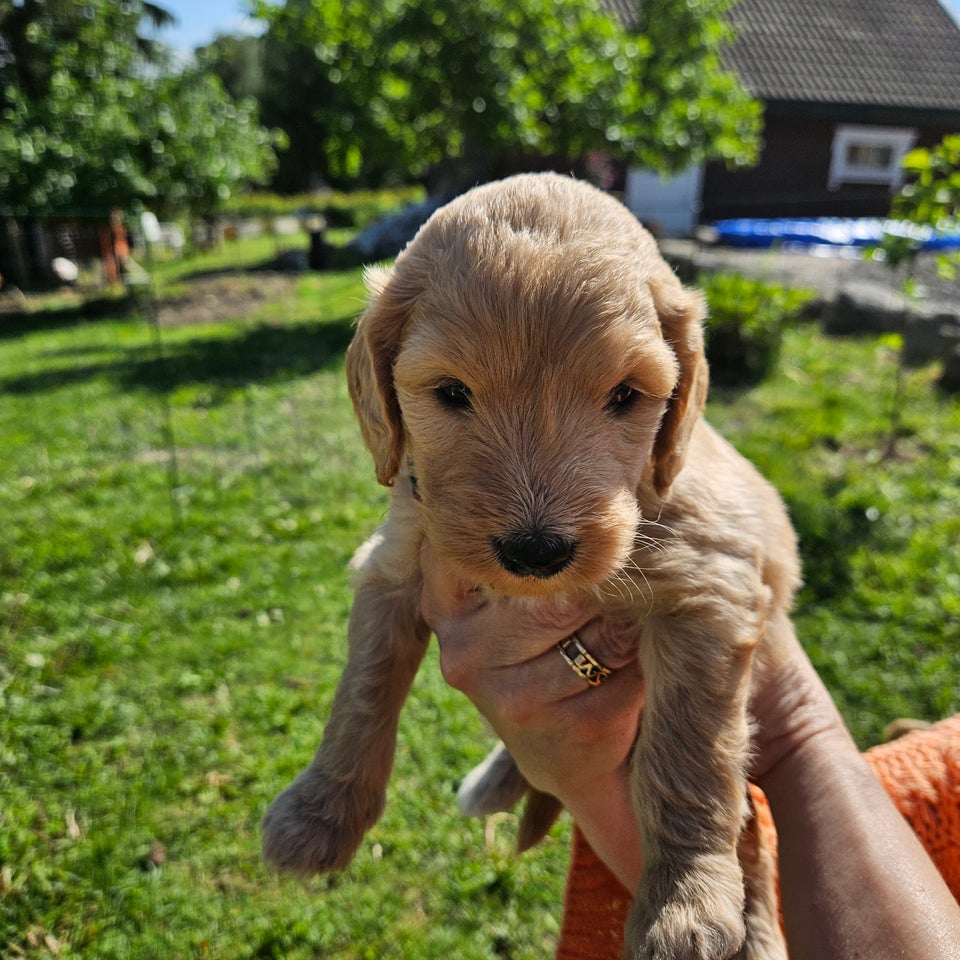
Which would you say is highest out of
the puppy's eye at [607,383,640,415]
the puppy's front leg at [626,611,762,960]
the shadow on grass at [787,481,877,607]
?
the puppy's eye at [607,383,640,415]

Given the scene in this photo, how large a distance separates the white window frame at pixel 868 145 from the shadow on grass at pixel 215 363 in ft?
49.0

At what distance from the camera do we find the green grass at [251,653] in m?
2.64

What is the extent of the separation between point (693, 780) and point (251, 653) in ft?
9.40

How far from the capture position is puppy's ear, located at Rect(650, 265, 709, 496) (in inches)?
69.9

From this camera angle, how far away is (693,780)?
160 centimetres

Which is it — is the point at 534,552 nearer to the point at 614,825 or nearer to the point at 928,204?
the point at 614,825

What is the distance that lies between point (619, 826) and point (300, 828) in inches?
29.9

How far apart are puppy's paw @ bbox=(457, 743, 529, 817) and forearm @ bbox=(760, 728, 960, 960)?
871 mm

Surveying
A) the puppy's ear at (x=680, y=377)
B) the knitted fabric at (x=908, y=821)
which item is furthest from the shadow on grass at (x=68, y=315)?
the knitted fabric at (x=908, y=821)

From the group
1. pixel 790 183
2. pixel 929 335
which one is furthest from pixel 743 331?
pixel 790 183

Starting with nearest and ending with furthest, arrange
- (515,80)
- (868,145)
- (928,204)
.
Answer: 1. (928,204)
2. (515,80)
3. (868,145)

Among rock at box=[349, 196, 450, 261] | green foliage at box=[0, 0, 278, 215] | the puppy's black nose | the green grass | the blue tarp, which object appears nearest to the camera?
the puppy's black nose

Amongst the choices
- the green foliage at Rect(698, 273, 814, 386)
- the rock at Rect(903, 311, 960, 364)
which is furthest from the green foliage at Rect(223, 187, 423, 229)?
the rock at Rect(903, 311, 960, 364)

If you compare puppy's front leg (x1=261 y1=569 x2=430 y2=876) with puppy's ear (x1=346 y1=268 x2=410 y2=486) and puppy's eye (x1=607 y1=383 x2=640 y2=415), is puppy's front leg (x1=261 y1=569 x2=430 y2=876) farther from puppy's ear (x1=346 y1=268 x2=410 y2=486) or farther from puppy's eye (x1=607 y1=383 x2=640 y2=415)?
puppy's eye (x1=607 y1=383 x2=640 y2=415)
